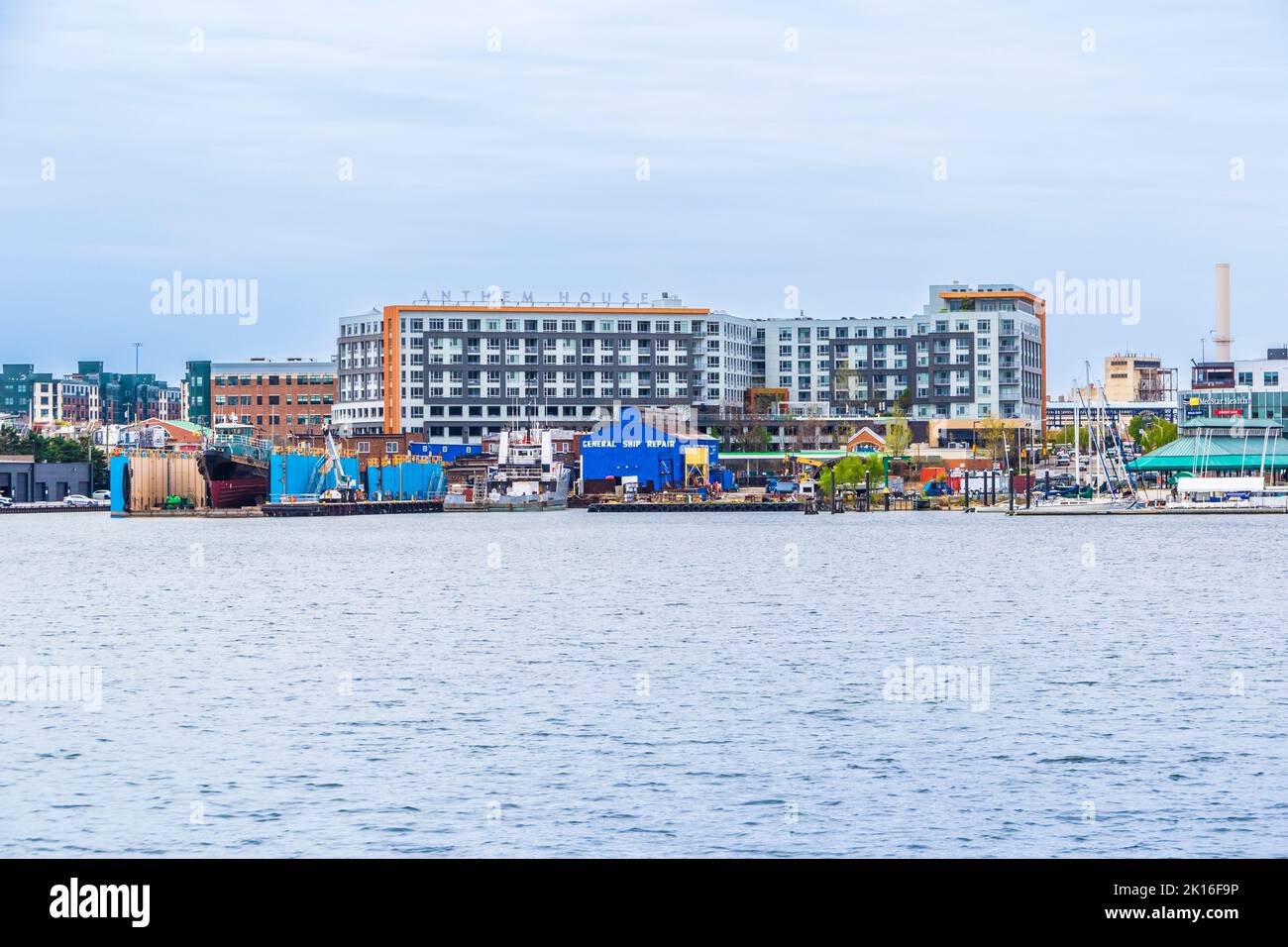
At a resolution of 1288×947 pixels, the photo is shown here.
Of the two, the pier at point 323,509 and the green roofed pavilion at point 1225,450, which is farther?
the green roofed pavilion at point 1225,450

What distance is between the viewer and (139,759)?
31906 millimetres

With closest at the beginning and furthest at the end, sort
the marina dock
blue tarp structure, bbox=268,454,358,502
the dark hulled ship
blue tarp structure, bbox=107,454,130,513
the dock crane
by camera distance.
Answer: the dark hulled ship, blue tarp structure, bbox=107,454,130,513, blue tarp structure, bbox=268,454,358,502, the dock crane, the marina dock

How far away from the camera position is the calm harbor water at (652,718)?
2544 cm

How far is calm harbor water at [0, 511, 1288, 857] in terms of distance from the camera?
2544 cm

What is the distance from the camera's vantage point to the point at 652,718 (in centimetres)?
3631

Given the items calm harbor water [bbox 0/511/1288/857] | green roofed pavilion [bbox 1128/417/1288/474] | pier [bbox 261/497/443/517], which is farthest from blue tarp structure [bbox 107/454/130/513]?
green roofed pavilion [bbox 1128/417/1288/474]

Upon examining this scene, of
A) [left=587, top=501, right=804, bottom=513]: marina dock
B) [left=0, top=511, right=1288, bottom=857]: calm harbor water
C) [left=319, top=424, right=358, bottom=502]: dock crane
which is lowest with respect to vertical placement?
[left=587, top=501, right=804, bottom=513]: marina dock

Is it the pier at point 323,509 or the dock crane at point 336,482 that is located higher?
the dock crane at point 336,482

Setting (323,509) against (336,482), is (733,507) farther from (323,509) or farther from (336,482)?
(323,509)

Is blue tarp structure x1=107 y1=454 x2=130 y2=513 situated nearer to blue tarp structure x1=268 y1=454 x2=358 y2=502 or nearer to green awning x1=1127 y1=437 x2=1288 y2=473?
blue tarp structure x1=268 y1=454 x2=358 y2=502

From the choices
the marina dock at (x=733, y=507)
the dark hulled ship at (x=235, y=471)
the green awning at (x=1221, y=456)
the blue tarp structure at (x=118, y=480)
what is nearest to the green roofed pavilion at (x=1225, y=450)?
the green awning at (x=1221, y=456)

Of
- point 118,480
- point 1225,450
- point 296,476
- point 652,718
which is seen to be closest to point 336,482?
point 296,476

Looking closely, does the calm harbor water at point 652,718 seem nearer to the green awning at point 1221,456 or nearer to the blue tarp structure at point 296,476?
the blue tarp structure at point 296,476
